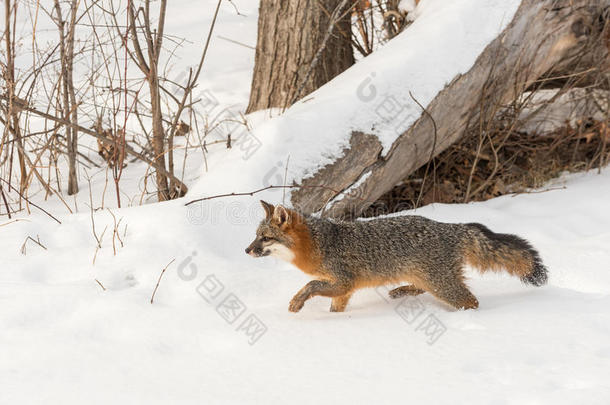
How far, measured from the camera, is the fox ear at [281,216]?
413cm

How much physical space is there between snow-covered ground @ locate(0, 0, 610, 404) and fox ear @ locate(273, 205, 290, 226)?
2.01 feet

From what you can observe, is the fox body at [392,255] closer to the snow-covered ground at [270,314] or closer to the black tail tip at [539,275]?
the black tail tip at [539,275]

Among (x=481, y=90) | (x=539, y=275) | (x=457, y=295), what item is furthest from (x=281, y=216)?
(x=481, y=90)

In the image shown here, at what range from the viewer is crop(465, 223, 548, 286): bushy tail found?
418 centimetres

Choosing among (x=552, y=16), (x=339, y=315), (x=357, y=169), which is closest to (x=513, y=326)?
(x=339, y=315)

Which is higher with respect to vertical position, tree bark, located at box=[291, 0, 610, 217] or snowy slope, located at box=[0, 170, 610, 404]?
tree bark, located at box=[291, 0, 610, 217]

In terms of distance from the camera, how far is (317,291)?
4.11 meters

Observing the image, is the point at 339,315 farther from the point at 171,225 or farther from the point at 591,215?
the point at 591,215

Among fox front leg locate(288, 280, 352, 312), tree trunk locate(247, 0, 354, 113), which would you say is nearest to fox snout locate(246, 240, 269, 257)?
fox front leg locate(288, 280, 352, 312)

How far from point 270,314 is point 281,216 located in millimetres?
685

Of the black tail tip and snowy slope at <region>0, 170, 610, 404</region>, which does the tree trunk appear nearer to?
snowy slope at <region>0, 170, 610, 404</region>

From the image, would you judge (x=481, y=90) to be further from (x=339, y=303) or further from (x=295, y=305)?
(x=295, y=305)

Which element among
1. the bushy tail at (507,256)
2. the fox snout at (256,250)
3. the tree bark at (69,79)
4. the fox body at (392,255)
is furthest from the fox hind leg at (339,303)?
the tree bark at (69,79)

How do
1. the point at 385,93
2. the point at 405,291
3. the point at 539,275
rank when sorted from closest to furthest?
the point at 539,275 < the point at 405,291 < the point at 385,93
